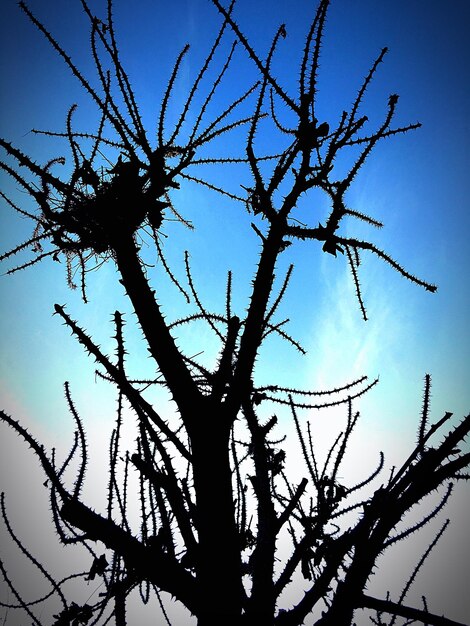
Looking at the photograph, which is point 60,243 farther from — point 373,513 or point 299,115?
point 373,513

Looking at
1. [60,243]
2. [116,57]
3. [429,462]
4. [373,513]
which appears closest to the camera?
[429,462]

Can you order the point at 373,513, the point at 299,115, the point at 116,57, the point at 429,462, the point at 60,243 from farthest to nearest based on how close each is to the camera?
the point at 60,243 < the point at 116,57 < the point at 299,115 < the point at 373,513 < the point at 429,462

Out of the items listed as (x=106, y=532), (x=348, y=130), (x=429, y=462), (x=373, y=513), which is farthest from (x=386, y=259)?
(x=106, y=532)

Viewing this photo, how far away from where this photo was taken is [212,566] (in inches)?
53.4

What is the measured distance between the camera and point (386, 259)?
5.67 feet

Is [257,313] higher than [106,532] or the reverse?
higher

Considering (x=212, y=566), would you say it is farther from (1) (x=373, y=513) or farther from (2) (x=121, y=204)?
(2) (x=121, y=204)

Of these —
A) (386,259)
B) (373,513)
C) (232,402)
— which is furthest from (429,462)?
(386,259)

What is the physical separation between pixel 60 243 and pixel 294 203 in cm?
153

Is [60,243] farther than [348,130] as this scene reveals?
Yes

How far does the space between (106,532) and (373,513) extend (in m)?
0.91

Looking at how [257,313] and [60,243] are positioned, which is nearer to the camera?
[257,313]

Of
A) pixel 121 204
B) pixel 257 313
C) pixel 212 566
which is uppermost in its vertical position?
pixel 121 204

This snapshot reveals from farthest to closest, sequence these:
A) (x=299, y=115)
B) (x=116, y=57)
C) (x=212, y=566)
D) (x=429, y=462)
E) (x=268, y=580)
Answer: (x=268, y=580)
(x=116, y=57)
(x=299, y=115)
(x=212, y=566)
(x=429, y=462)
